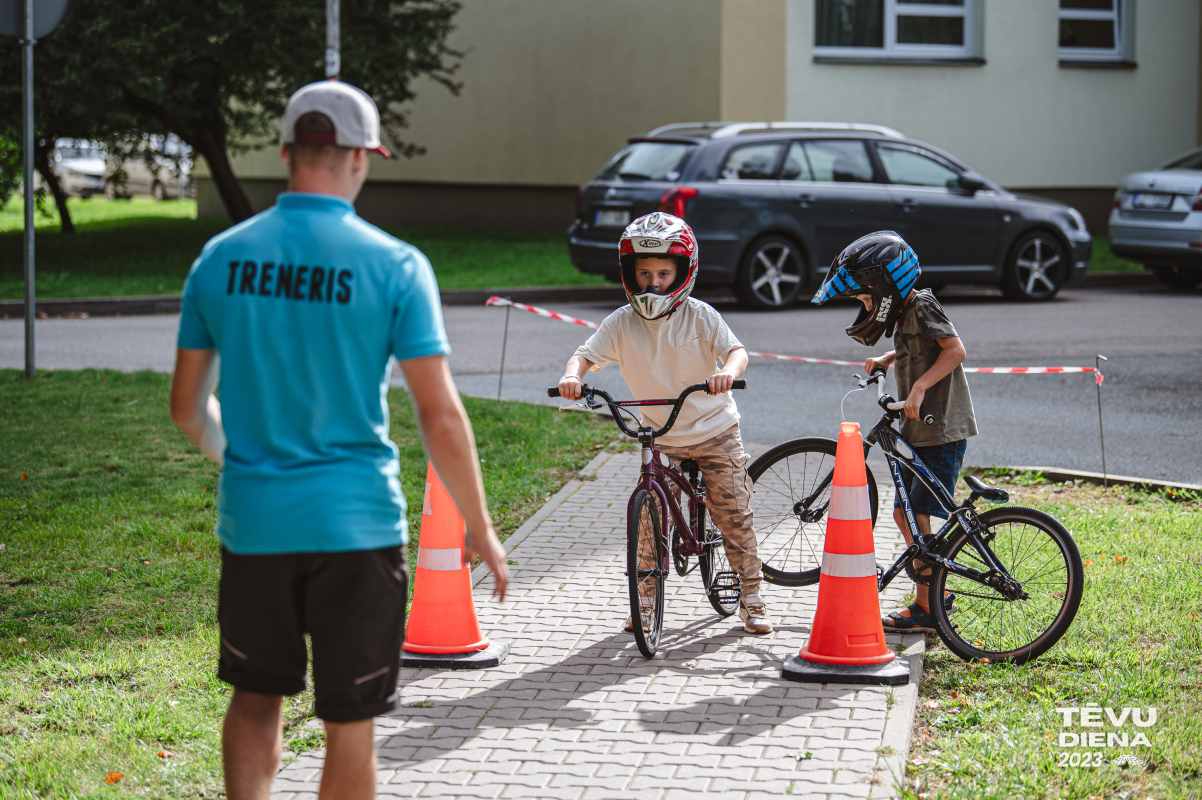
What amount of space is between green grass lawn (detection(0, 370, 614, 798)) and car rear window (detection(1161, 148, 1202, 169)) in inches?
435

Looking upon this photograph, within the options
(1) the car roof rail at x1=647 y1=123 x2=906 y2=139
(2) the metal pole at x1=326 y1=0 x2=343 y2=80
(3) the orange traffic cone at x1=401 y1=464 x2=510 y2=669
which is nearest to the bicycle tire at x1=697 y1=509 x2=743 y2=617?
(3) the orange traffic cone at x1=401 y1=464 x2=510 y2=669

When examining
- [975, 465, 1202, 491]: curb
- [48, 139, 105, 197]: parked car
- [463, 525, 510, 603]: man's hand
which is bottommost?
[975, 465, 1202, 491]: curb

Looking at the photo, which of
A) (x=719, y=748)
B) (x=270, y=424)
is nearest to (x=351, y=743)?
(x=270, y=424)

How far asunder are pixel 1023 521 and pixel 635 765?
1745mm

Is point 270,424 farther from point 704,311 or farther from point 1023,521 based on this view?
point 1023,521

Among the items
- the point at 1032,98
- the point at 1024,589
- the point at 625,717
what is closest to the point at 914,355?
the point at 1024,589

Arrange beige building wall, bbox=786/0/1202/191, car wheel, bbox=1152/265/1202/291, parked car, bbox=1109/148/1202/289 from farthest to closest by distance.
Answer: beige building wall, bbox=786/0/1202/191
car wheel, bbox=1152/265/1202/291
parked car, bbox=1109/148/1202/289

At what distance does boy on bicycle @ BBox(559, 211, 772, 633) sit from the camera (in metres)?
4.71

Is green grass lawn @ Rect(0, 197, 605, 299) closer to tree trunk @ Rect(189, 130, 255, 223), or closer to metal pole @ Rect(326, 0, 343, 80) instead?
tree trunk @ Rect(189, 130, 255, 223)

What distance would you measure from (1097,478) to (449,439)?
5393 mm

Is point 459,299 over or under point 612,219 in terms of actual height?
under

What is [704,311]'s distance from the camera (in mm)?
4840

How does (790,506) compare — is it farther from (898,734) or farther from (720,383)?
(898,734)

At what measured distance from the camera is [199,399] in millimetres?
2822
